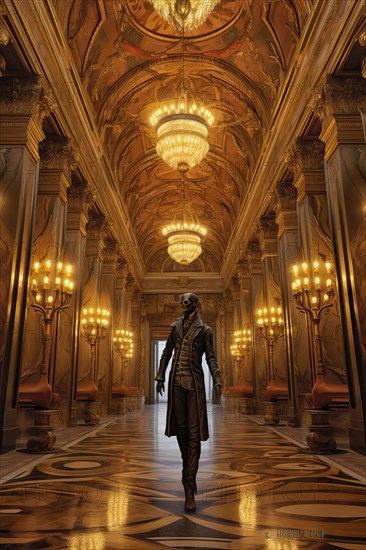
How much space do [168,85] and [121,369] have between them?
9911 mm

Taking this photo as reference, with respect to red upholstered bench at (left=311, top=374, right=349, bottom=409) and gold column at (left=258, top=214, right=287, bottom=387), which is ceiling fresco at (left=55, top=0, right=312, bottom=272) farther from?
red upholstered bench at (left=311, top=374, right=349, bottom=409)

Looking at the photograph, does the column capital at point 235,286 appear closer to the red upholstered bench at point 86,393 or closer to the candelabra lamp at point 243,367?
the candelabra lamp at point 243,367

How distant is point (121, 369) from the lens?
15977mm

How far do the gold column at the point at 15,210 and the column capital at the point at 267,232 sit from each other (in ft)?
24.4

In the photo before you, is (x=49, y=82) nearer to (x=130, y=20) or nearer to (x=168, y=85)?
(x=130, y=20)

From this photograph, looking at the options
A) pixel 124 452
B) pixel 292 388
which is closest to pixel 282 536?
pixel 124 452

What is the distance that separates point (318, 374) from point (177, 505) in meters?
3.69

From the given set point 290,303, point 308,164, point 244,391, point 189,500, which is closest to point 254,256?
point 244,391

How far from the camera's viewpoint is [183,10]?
22.2 ft

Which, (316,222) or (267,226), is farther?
(267,226)

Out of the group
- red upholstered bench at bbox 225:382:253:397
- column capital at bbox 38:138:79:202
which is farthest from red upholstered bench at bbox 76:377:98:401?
red upholstered bench at bbox 225:382:253:397

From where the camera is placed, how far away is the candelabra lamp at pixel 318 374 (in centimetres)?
554

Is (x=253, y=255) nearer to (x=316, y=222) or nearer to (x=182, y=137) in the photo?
(x=316, y=222)

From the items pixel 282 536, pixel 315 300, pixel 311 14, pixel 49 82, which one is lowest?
pixel 282 536
